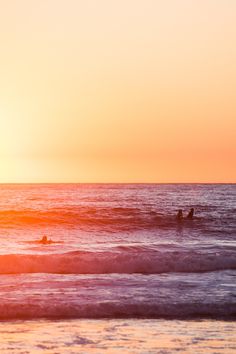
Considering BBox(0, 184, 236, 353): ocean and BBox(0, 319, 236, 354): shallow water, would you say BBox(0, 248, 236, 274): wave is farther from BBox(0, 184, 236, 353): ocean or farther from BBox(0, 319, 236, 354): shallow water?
BBox(0, 319, 236, 354): shallow water

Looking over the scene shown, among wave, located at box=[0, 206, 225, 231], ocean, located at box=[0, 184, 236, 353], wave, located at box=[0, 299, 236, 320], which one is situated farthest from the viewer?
wave, located at box=[0, 206, 225, 231]

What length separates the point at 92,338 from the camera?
11.3m

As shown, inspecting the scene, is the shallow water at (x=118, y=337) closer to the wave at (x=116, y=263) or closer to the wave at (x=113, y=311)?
the wave at (x=113, y=311)

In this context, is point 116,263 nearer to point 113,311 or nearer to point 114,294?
point 114,294

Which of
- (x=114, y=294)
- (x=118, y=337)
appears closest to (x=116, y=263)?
(x=114, y=294)

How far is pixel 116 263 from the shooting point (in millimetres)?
23469

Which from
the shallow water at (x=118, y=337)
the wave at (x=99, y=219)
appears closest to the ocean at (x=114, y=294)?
the shallow water at (x=118, y=337)

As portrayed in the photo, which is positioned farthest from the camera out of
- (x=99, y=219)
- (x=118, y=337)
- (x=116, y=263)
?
(x=99, y=219)

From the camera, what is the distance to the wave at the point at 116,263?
2238 cm

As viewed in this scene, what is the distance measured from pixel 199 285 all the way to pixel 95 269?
602 centimetres

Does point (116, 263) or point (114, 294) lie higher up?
point (114, 294)

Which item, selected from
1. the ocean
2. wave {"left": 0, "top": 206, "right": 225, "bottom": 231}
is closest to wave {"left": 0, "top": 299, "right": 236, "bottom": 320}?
the ocean

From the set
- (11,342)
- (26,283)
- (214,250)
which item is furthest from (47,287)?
(214,250)

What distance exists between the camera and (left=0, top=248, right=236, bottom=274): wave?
22.4m
